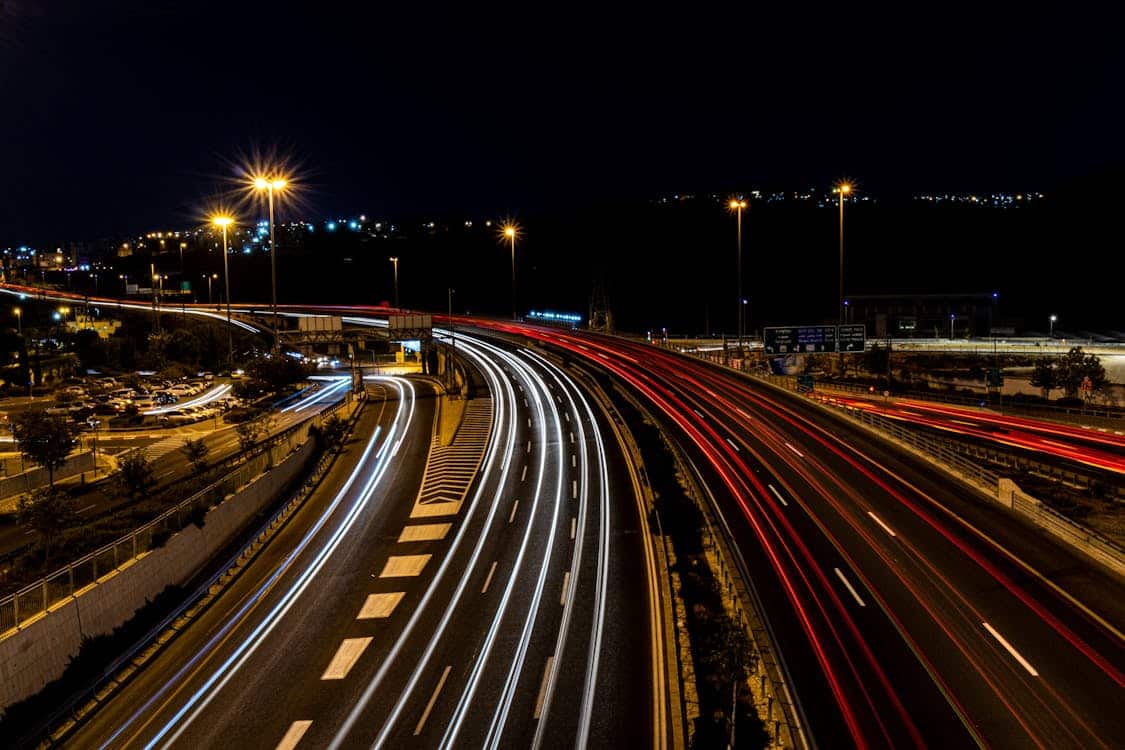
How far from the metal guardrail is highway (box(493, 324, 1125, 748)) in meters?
18.6

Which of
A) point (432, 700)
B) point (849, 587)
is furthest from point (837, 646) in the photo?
point (432, 700)

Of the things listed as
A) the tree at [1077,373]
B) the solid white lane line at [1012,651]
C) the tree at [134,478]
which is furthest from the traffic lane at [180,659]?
the tree at [1077,373]

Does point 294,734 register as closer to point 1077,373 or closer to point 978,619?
point 978,619

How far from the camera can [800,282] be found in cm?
17112

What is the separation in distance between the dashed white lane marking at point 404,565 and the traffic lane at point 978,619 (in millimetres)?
14978

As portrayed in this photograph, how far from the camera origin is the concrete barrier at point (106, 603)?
56.7ft

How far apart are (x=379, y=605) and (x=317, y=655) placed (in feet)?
10.9

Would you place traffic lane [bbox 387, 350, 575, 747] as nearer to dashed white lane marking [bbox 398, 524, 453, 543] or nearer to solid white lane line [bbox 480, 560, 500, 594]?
solid white lane line [bbox 480, 560, 500, 594]

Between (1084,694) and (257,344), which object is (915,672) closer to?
(1084,694)

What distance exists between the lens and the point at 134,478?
3338 cm

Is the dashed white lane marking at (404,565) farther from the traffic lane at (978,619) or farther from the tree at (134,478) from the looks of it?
the traffic lane at (978,619)

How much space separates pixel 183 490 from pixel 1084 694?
110ft

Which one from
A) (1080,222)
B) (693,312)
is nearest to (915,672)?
(693,312)

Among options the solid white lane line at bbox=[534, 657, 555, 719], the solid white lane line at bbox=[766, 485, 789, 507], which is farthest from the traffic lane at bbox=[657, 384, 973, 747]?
the solid white lane line at bbox=[534, 657, 555, 719]
